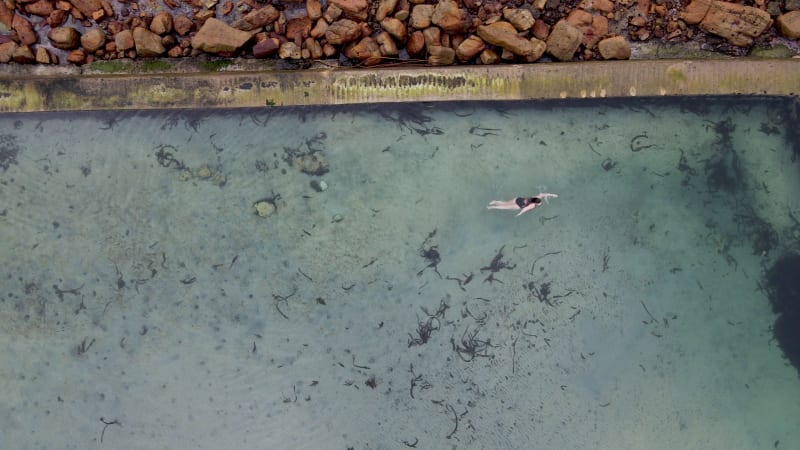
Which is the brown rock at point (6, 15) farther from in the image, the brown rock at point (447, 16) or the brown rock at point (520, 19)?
the brown rock at point (520, 19)

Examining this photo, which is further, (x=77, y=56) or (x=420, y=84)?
(x=77, y=56)

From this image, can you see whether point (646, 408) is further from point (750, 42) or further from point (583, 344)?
point (750, 42)

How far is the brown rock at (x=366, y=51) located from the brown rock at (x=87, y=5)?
112cm

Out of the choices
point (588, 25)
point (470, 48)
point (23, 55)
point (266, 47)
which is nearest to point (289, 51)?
point (266, 47)

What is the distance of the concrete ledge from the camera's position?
8.49 ft

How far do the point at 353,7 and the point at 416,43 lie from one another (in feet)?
1.02

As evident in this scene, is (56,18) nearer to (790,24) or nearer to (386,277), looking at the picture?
(386,277)

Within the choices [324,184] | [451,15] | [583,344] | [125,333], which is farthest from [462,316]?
[125,333]

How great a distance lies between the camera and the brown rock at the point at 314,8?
2689 mm

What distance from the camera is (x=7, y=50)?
270cm

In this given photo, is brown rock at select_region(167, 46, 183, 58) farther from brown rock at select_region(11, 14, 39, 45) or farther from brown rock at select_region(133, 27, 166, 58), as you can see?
brown rock at select_region(11, 14, 39, 45)

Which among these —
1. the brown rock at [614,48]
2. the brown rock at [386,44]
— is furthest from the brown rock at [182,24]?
the brown rock at [614,48]

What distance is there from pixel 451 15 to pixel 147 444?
2277 millimetres

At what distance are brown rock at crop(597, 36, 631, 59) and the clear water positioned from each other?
0.94 ft
